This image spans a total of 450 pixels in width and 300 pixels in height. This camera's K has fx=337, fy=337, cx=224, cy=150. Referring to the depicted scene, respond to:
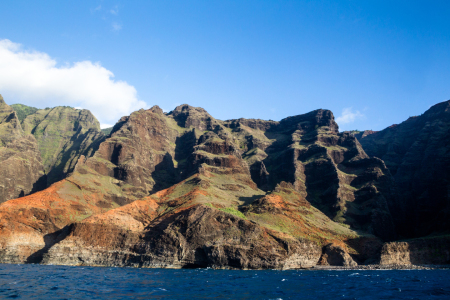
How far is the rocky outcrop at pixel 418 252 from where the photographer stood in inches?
4414

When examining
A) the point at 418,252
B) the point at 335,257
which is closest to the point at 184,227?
the point at 335,257

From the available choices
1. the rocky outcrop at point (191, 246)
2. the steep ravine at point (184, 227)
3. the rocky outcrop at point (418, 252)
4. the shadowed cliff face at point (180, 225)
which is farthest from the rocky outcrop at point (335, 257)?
the rocky outcrop at point (418, 252)

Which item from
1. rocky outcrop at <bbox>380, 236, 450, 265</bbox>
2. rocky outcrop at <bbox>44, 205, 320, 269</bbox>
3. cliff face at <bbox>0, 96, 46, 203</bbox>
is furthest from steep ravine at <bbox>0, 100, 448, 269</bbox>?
cliff face at <bbox>0, 96, 46, 203</bbox>

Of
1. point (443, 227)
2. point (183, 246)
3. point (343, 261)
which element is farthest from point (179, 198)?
point (443, 227)

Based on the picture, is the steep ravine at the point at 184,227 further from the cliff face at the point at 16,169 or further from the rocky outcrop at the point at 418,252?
the cliff face at the point at 16,169

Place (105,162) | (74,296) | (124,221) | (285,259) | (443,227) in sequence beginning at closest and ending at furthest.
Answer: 1. (74,296)
2. (285,259)
3. (124,221)
4. (443,227)
5. (105,162)

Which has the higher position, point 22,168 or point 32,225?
point 22,168

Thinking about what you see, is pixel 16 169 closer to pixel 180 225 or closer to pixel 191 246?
pixel 180 225

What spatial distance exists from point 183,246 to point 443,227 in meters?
125

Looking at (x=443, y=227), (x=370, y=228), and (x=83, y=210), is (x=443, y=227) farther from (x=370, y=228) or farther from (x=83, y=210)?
(x=83, y=210)

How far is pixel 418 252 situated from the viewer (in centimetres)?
11744

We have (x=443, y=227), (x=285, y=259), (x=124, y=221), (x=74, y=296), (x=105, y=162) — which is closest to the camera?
(x=74, y=296)

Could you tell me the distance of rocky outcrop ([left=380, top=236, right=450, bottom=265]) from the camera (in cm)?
11212

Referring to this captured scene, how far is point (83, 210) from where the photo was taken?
455ft
